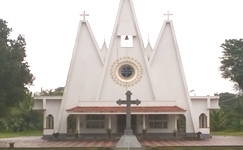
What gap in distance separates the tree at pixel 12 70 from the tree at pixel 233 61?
78.4 feet

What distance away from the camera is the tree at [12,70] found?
28.7 metres

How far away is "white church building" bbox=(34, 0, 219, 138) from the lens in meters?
32.8

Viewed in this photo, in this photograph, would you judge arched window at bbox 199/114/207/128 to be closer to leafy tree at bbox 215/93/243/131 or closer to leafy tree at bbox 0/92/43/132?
leafy tree at bbox 215/93/243/131

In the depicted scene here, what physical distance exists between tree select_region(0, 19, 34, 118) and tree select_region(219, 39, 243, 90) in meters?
23.9

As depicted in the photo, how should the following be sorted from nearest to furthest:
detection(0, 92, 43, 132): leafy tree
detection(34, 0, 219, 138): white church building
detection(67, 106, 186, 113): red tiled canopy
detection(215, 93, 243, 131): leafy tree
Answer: detection(67, 106, 186, 113): red tiled canopy < detection(34, 0, 219, 138): white church building < detection(215, 93, 243, 131): leafy tree < detection(0, 92, 43, 132): leafy tree

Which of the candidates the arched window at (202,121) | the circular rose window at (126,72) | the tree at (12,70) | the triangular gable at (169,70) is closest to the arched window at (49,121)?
the tree at (12,70)

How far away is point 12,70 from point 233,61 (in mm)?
27888

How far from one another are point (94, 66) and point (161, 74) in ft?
16.2

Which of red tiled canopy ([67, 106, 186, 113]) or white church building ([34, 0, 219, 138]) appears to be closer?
red tiled canopy ([67, 106, 186, 113])

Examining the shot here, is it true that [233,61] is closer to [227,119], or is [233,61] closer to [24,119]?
[227,119]

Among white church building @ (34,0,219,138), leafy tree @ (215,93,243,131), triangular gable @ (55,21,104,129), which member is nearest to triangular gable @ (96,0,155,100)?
white church building @ (34,0,219,138)

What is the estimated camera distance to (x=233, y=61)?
49062mm

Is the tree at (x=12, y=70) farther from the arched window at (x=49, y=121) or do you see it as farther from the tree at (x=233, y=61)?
the tree at (x=233, y=61)

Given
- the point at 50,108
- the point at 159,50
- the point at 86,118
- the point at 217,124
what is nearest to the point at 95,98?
the point at 86,118
